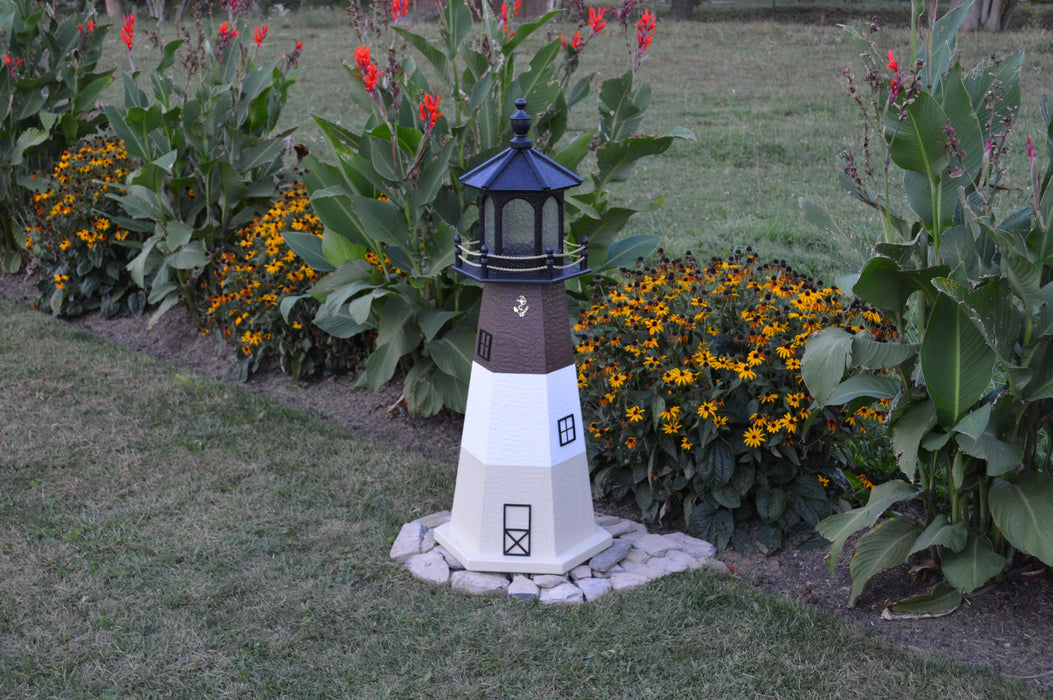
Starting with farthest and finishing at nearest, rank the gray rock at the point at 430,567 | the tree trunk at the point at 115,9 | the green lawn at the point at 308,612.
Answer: the tree trunk at the point at 115,9
the gray rock at the point at 430,567
the green lawn at the point at 308,612

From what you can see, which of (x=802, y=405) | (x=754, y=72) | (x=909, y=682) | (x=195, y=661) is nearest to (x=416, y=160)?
(x=802, y=405)

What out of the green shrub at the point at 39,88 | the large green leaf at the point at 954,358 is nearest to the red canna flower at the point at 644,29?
the large green leaf at the point at 954,358

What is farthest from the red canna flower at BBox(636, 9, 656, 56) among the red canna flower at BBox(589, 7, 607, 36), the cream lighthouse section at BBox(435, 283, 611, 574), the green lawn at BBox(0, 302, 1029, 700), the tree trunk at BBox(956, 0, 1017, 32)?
the tree trunk at BBox(956, 0, 1017, 32)

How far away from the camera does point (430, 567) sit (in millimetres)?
3924

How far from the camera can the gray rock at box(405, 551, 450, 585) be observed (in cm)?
386

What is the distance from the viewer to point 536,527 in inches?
151

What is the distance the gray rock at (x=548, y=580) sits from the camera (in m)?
3.82

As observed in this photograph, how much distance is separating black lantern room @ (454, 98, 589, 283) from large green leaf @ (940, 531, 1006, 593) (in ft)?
5.40

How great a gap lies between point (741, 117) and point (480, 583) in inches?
385

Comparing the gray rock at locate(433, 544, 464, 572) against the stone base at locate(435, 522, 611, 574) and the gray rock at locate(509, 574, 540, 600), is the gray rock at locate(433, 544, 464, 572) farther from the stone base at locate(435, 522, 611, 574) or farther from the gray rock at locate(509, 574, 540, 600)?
the gray rock at locate(509, 574, 540, 600)

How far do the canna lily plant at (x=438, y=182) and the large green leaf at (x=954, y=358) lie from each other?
1643mm

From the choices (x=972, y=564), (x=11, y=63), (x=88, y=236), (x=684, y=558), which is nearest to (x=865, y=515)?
(x=972, y=564)

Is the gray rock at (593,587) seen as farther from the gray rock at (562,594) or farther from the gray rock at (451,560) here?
the gray rock at (451,560)

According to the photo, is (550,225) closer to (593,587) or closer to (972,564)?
(593,587)
